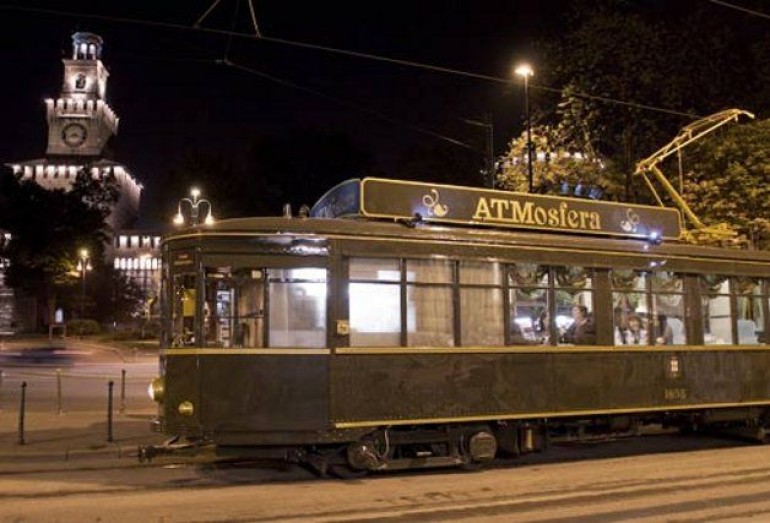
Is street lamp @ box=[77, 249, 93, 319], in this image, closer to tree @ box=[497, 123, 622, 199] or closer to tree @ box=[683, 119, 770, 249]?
tree @ box=[497, 123, 622, 199]

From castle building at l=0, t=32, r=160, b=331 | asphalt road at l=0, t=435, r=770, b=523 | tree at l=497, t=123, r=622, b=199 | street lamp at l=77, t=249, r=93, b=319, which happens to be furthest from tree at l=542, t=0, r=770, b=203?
castle building at l=0, t=32, r=160, b=331

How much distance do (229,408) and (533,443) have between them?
439 cm

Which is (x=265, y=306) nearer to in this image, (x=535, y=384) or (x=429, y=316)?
(x=429, y=316)

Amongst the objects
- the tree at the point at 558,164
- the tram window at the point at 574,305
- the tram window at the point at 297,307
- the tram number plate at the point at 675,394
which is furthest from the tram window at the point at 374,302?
the tree at the point at 558,164

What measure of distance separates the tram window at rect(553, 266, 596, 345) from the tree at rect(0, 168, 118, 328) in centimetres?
7909

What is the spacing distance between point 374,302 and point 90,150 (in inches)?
5524

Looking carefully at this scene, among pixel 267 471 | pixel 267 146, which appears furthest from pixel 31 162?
pixel 267 471

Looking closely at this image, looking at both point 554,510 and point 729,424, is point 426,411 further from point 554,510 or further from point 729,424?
point 729,424

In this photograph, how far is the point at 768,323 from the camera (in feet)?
47.3

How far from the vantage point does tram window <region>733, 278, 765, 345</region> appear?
554 inches

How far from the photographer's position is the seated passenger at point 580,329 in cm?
1214

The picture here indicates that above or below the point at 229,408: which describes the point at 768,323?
above

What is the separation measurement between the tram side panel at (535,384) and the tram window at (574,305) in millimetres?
249

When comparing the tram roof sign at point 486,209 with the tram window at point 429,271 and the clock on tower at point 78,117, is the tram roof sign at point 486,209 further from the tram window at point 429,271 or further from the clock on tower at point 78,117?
the clock on tower at point 78,117
